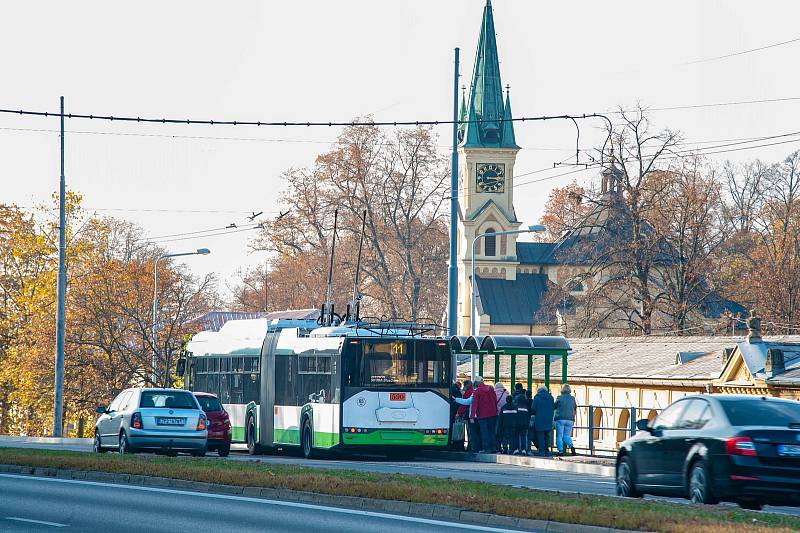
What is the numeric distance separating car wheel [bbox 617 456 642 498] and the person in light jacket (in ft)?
39.5

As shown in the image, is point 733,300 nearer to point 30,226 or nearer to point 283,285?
point 283,285

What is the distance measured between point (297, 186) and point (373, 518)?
6414 cm

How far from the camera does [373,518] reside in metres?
15.8

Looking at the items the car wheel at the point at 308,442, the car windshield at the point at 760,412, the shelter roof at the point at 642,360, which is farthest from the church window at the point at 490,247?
the car windshield at the point at 760,412

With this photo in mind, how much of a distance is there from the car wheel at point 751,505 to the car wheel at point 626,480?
1871 millimetres

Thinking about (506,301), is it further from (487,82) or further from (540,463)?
(540,463)

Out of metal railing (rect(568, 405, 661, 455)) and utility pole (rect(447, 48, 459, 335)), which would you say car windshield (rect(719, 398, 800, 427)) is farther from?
utility pole (rect(447, 48, 459, 335))

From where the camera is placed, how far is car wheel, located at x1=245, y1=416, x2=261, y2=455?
35344mm

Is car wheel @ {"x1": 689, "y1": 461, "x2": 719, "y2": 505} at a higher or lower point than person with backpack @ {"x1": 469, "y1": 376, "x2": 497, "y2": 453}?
lower

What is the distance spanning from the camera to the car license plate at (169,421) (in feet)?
95.0

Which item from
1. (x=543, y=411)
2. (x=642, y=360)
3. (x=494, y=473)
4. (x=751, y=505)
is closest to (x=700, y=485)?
(x=751, y=505)

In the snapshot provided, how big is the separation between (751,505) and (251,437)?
2049 cm

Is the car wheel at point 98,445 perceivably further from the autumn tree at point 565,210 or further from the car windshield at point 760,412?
the autumn tree at point 565,210

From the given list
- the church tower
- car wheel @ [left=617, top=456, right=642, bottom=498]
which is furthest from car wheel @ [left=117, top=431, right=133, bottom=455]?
the church tower
